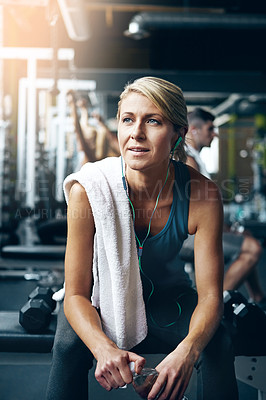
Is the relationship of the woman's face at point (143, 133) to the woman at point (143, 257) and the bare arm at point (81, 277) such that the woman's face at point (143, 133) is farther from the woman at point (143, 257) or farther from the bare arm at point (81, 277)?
the bare arm at point (81, 277)

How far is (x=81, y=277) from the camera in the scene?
124 centimetres

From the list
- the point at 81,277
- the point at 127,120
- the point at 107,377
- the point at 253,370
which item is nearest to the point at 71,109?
the point at 127,120

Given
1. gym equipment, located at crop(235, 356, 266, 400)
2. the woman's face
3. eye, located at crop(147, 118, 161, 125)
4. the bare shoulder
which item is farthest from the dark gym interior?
eye, located at crop(147, 118, 161, 125)

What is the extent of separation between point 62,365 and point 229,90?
9.63 metres

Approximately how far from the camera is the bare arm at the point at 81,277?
1.12 metres

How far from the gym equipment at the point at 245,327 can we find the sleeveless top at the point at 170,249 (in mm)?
209

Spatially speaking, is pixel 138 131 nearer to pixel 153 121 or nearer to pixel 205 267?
pixel 153 121

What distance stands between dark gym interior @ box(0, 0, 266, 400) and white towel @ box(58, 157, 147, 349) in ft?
0.55

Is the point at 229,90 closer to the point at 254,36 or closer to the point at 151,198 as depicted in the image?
the point at 254,36

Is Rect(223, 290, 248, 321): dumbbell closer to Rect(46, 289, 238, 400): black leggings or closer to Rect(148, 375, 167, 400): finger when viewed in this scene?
Rect(46, 289, 238, 400): black leggings

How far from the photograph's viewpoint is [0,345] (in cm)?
141

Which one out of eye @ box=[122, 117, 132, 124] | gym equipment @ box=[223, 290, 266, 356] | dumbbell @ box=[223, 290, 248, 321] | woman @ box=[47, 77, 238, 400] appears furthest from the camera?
dumbbell @ box=[223, 290, 248, 321]

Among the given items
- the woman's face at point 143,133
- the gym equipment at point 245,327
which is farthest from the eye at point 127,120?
the gym equipment at point 245,327

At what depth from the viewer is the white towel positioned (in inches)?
48.4
